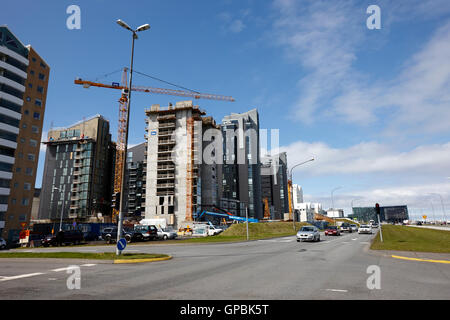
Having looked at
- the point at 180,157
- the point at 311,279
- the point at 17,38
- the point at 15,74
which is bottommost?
the point at 311,279

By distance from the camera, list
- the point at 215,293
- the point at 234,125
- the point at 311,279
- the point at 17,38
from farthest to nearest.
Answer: the point at 234,125 < the point at 17,38 < the point at 311,279 < the point at 215,293

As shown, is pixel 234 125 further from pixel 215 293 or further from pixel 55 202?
pixel 215 293

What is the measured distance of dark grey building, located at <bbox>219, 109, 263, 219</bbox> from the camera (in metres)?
146

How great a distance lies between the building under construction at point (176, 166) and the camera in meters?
89.6

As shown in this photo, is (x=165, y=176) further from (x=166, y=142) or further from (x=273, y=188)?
(x=273, y=188)

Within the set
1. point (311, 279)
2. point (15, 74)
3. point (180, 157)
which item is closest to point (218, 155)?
point (180, 157)

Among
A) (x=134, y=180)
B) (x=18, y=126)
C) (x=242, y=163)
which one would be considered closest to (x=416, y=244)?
(x=18, y=126)

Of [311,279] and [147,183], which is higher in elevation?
[147,183]

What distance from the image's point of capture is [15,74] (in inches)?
2410

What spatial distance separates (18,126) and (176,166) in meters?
44.4

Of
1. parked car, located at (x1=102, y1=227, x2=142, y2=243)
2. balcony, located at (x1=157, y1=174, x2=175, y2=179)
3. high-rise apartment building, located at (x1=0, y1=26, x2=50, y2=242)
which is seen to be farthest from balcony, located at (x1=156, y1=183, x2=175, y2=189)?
parked car, located at (x1=102, y1=227, x2=142, y2=243)

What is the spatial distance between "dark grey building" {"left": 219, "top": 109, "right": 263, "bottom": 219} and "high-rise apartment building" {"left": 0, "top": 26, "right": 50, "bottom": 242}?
91389 mm

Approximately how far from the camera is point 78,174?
107 meters
